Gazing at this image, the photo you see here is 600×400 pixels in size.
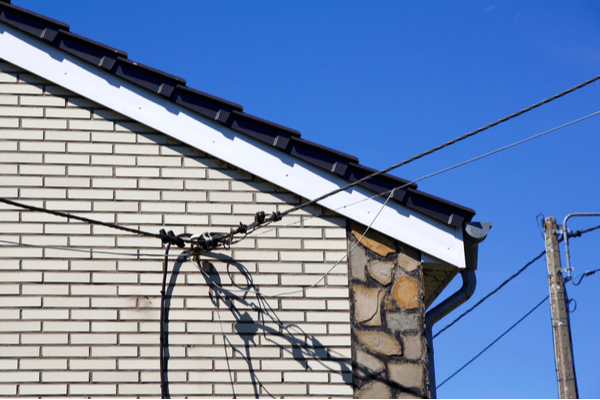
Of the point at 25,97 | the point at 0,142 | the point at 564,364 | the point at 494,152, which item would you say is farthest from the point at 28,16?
the point at 564,364

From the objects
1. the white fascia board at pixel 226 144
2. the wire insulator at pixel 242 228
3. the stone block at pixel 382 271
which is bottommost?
the stone block at pixel 382 271

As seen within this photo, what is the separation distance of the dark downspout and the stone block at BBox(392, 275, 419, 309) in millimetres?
468

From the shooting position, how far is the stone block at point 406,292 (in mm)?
5715

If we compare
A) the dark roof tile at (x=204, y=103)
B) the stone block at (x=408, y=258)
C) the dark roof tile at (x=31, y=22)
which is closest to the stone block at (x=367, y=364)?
the stone block at (x=408, y=258)

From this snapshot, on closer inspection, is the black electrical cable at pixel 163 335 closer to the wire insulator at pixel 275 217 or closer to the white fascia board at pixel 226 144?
the wire insulator at pixel 275 217

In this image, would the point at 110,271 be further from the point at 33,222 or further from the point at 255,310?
the point at 255,310

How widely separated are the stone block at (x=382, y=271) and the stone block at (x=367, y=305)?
0.32 ft

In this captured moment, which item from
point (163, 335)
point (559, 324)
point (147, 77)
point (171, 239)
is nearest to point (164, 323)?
point (163, 335)

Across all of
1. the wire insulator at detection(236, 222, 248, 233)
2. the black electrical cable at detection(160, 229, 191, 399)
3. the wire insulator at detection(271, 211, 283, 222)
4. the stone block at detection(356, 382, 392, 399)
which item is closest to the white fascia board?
the wire insulator at detection(271, 211, 283, 222)

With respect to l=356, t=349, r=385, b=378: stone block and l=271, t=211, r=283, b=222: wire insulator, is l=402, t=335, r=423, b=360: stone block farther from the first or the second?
l=271, t=211, r=283, b=222: wire insulator

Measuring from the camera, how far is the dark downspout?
18.9ft

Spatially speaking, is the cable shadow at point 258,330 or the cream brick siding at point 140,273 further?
the cable shadow at point 258,330

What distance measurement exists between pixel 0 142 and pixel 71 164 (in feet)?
2.10

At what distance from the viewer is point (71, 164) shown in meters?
5.81
